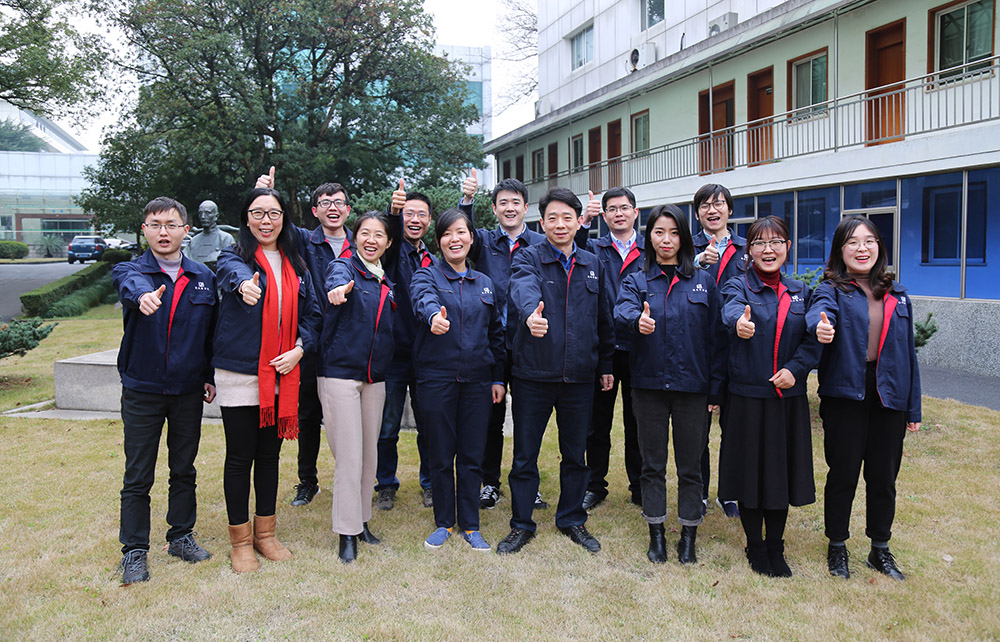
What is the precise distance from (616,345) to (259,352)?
217 centimetres

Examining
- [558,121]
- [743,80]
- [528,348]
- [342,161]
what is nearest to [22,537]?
[528,348]

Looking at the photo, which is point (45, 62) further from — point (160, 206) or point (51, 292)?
point (160, 206)

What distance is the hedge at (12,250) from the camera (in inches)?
1722

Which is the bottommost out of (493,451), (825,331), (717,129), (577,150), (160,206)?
(493,451)

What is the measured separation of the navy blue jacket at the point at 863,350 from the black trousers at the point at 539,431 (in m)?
1.32

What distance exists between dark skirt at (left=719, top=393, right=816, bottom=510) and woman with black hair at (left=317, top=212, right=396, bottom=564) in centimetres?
197

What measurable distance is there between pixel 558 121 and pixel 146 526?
69.2 ft

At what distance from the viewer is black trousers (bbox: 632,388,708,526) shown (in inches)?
161

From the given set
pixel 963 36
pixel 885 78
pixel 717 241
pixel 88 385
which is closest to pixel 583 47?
pixel 885 78

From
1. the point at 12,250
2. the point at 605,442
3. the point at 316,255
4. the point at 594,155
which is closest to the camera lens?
the point at 316,255

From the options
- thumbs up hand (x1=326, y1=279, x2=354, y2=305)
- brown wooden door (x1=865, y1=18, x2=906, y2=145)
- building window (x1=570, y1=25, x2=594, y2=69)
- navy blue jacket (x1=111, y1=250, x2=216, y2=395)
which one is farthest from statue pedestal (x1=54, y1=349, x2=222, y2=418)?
building window (x1=570, y1=25, x2=594, y2=69)

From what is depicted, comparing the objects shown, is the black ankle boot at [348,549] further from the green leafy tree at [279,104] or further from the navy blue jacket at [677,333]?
the green leafy tree at [279,104]

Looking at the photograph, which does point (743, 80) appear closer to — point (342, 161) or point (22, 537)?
point (342, 161)

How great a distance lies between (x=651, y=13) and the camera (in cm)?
2134
